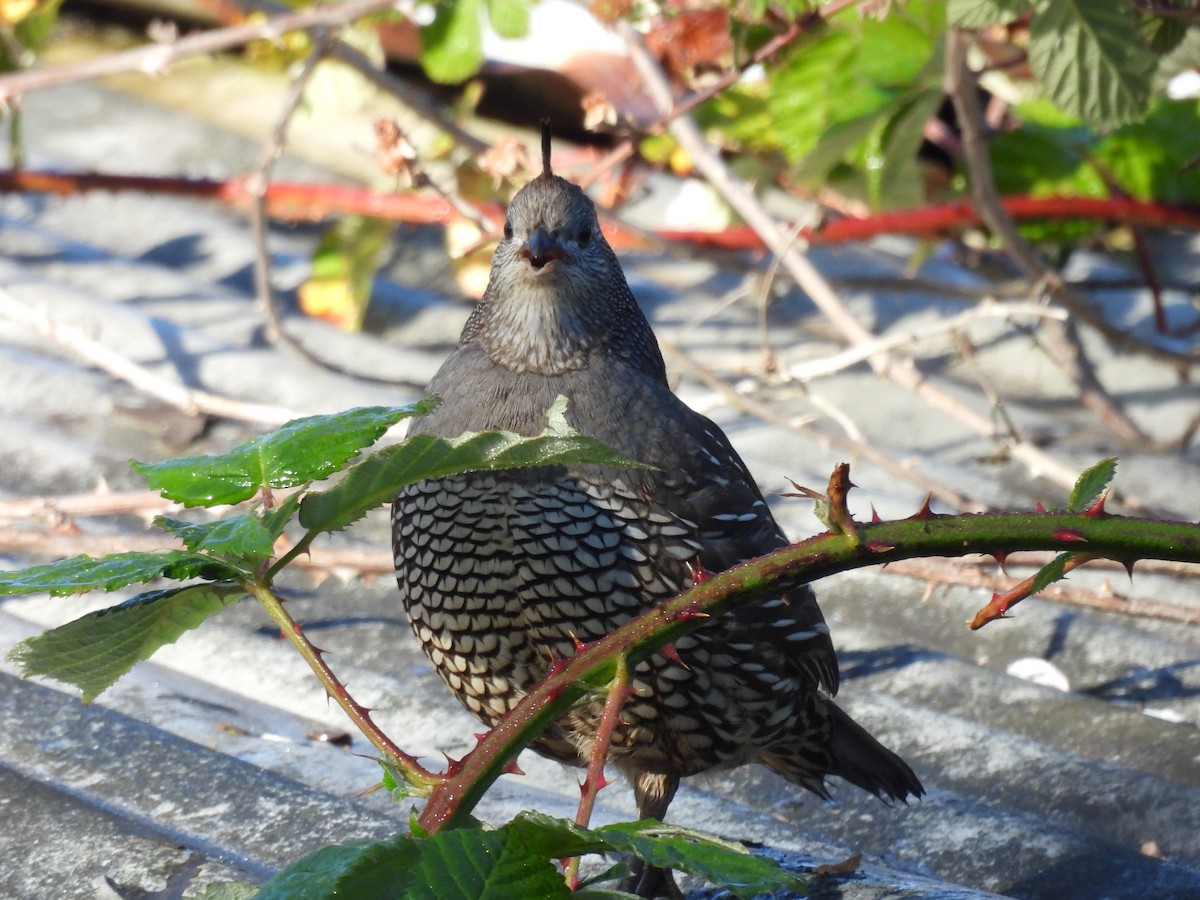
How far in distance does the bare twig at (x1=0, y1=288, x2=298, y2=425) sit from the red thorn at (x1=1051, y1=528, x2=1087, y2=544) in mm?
2499

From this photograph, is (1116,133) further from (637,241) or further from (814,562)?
(814,562)

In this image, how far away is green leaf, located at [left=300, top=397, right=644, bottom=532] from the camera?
52.1 inches

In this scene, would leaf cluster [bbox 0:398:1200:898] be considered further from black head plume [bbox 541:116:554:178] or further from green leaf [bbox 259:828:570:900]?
black head plume [bbox 541:116:554:178]

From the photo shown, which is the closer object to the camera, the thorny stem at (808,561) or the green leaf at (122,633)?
the thorny stem at (808,561)

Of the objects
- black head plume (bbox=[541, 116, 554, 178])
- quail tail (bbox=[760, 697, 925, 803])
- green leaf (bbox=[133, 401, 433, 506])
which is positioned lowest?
quail tail (bbox=[760, 697, 925, 803])

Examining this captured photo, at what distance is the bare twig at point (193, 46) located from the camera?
12.4 feet

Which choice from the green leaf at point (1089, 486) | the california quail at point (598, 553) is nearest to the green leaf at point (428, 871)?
the green leaf at point (1089, 486)

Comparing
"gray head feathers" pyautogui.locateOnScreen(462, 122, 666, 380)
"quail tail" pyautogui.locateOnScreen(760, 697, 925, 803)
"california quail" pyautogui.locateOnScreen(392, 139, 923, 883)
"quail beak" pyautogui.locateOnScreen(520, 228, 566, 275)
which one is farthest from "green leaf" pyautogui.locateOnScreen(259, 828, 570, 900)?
"quail beak" pyautogui.locateOnScreen(520, 228, 566, 275)

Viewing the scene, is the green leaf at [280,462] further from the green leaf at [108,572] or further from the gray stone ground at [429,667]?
the gray stone ground at [429,667]

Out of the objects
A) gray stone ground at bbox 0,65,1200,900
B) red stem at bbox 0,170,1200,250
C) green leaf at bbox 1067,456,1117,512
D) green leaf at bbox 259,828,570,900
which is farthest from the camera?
red stem at bbox 0,170,1200,250

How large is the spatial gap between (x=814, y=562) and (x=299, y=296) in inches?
134

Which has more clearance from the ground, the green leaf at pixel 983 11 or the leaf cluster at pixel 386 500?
the green leaf at pixel 983 11

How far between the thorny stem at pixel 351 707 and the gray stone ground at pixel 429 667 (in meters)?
0.54

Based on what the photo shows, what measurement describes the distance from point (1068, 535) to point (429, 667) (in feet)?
5.86
